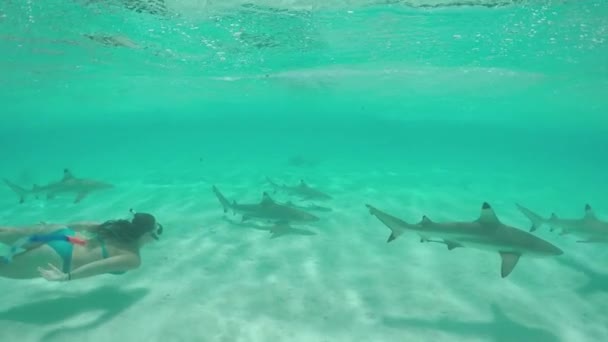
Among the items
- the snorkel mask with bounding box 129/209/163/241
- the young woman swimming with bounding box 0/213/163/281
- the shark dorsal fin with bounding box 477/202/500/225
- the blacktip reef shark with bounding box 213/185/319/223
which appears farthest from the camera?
the blacktip reef shark with bounding box 213/185/319/223

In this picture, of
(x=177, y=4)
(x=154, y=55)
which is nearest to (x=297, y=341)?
(x=177, y=4)

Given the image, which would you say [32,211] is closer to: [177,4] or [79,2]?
[79,2]

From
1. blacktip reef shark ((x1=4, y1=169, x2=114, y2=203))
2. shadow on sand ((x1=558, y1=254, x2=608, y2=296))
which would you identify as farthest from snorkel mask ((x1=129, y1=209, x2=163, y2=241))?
blacktip reef shark ((x1=4, y1=169, x2=114, y2=203))

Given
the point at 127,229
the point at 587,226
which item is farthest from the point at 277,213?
the point at 587,226

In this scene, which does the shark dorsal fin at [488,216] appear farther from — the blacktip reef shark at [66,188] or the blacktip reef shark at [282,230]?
the blacktip reef shark at [66,188]

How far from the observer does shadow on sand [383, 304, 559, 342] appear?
577 centimetres

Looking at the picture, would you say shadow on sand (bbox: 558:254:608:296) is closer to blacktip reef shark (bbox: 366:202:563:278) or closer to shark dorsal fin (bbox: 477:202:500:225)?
blacktip reef shark (bbox: 366:202:563:278)

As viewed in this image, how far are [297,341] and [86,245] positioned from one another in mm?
3403

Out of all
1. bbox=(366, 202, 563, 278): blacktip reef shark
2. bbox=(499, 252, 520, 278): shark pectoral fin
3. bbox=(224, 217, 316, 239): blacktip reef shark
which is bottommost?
bbox=(224, 217, 316, 239): blacktip reef shark

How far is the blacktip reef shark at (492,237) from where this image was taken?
6000 mm

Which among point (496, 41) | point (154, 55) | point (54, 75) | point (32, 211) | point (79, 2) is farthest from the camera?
point (54, 75)

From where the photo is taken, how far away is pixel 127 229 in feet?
17.9

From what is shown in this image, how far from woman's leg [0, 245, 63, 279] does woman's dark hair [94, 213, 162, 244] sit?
2.09ft

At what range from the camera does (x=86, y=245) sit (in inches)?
204
